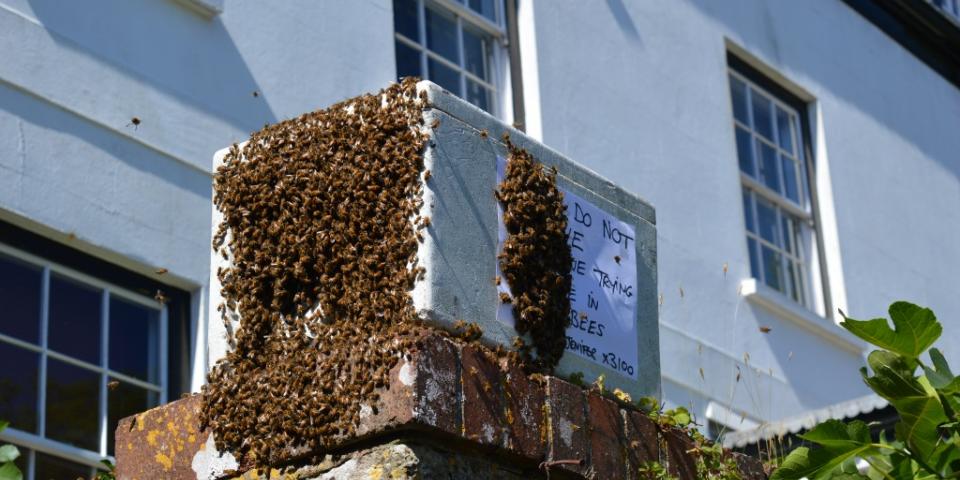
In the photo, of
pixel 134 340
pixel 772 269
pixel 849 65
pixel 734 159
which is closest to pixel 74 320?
pixel 134 340

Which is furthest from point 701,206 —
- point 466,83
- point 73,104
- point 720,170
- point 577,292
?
point 577,292

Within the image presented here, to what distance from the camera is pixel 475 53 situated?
8805 mm

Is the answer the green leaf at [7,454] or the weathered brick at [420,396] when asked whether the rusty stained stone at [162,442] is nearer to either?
the green leaf at [7,454]

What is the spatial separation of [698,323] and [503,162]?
606 centimetres

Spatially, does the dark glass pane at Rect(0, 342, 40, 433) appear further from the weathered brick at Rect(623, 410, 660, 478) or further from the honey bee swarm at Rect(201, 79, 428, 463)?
the weathered brick at Rect(623, 410, 660, 478)

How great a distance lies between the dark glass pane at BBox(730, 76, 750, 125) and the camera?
35.3 ft

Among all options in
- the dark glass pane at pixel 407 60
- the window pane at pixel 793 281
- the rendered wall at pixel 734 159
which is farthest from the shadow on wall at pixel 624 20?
the window pane at pixel 793 281

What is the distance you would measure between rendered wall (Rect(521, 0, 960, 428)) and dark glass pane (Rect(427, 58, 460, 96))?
543mm

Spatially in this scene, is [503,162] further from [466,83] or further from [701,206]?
[701,206]

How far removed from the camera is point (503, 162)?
346 cm

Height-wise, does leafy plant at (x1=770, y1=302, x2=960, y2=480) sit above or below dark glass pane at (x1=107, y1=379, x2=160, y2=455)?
below

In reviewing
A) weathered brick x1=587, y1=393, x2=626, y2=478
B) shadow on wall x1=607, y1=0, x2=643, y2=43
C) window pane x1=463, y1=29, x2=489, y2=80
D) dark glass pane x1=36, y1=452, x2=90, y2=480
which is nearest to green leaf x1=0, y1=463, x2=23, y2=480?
weathered brick x1=587, y1=393, x2=626, y2=478

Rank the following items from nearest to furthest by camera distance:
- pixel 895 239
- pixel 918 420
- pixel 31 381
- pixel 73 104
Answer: pixel 918 420 → pixel 31 381 → pixel 73 104 → pixel 895 239

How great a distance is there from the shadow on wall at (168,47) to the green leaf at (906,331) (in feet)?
13.7
